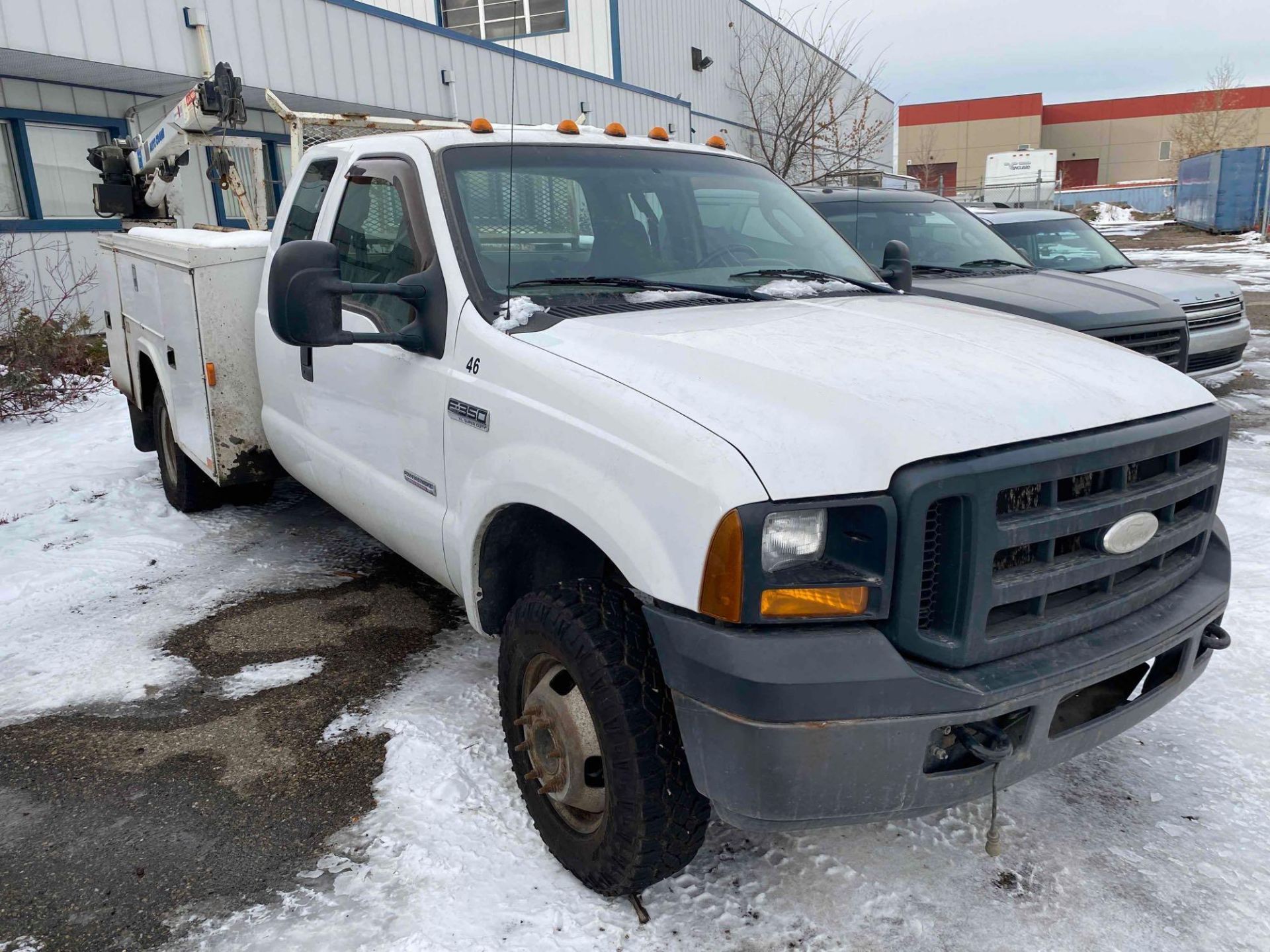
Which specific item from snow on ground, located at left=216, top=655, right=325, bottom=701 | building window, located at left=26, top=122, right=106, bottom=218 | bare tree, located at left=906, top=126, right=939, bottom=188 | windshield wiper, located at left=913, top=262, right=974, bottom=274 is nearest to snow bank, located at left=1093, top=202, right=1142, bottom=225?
bare tree, located at left=906, top=126, right=939, bottom=188

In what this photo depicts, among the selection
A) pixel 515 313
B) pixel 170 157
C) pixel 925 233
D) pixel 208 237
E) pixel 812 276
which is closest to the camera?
pixel 515 313

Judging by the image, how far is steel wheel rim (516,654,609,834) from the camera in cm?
246

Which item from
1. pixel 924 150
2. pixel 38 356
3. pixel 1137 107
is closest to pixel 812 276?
pixel 38 356

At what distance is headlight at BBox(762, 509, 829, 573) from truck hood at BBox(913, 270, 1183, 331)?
4.15m

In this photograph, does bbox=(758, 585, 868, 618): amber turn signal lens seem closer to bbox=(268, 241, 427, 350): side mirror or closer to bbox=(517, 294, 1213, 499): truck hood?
bbox=(517, 294, 1213, 499): truck hood

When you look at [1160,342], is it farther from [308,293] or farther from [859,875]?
[308,293]

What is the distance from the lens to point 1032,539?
84.5 inches

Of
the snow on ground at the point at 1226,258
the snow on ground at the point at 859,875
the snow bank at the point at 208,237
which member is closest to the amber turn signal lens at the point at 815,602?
the snow on ground at the point at 859,875

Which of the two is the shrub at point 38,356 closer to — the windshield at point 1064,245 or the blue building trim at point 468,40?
the blue building trim at point 468,40

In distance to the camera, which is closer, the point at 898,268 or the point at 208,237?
the point at 898,268

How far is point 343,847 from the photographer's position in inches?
109

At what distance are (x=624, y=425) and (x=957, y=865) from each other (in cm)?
153

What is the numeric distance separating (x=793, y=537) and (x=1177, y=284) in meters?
7.41

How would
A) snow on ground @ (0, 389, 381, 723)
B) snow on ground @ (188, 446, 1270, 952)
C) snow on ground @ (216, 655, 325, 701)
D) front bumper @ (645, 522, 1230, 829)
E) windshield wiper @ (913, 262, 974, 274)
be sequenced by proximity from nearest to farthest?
front bumper @ (645, 522, 1230, 829), snow on ground @ (188, 446, 1270, 952), snow on ground @ (216, 655, 325, 701), snow on ground @ (0, 389, 381, 723), windshield wiper @ (913, 262, 974, 274)
